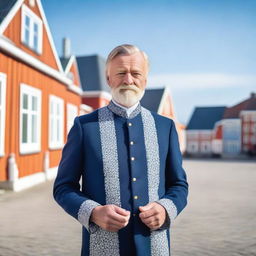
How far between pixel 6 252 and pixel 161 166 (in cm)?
301

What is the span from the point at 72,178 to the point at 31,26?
31.1 ft

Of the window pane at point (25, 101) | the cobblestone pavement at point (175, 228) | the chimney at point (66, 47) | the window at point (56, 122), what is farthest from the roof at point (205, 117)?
the cobblestone pavement at point (175, 228)

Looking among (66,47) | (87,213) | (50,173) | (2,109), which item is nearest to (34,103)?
(2,109)

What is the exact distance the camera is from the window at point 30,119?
359 inches

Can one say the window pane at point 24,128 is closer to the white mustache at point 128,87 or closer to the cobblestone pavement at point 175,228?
the cobblestone pavement at point 175,228

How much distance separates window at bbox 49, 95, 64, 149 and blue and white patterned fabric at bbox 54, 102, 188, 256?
386 inches

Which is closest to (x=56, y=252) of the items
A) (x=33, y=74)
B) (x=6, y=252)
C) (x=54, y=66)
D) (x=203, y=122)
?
(x=6, y=252)

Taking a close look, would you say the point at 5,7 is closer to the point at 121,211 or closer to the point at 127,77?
the point at 127,77

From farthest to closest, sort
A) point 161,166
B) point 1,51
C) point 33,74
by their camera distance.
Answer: point 33,74, point 1,51, point 161,166

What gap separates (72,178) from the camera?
164cm

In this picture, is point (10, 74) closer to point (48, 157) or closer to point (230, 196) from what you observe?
point (48, 157)

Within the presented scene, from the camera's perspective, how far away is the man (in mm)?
1574

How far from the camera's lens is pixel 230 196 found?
8359mm

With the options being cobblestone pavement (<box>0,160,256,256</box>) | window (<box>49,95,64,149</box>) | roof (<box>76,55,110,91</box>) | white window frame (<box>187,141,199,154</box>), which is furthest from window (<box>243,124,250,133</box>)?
cobblestone pavement (<box>0,160,256,256</box>)
